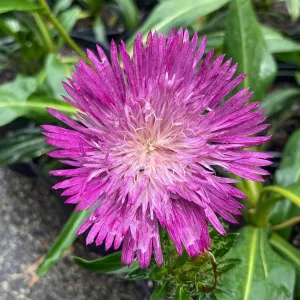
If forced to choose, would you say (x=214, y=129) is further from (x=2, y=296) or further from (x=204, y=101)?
(x=2, y=296)

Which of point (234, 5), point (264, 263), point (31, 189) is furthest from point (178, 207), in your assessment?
point (31, 189)

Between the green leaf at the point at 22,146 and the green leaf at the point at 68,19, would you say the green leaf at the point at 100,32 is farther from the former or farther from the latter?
the green leaf at the point at 22,146

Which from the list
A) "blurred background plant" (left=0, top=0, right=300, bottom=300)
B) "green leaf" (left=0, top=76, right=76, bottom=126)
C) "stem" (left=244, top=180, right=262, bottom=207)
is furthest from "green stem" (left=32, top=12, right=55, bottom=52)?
"stem" (left=244, top=180, right=262, bottom=207)

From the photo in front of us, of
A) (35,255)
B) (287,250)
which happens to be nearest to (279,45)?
(287,250)

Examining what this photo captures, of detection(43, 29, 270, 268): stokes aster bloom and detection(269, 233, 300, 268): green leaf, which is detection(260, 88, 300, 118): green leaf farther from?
detection(43, 29, 270, 268): stokes aster bloom

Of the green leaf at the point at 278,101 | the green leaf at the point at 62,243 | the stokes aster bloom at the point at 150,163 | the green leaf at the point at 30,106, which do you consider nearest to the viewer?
the stokes aster bloom at the point at 150,163

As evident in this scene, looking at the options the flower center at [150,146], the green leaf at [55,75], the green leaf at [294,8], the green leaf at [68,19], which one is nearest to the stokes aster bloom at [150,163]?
the flower center at [150,146]

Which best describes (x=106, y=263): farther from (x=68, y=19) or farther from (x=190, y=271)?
(x=68, y=19)
